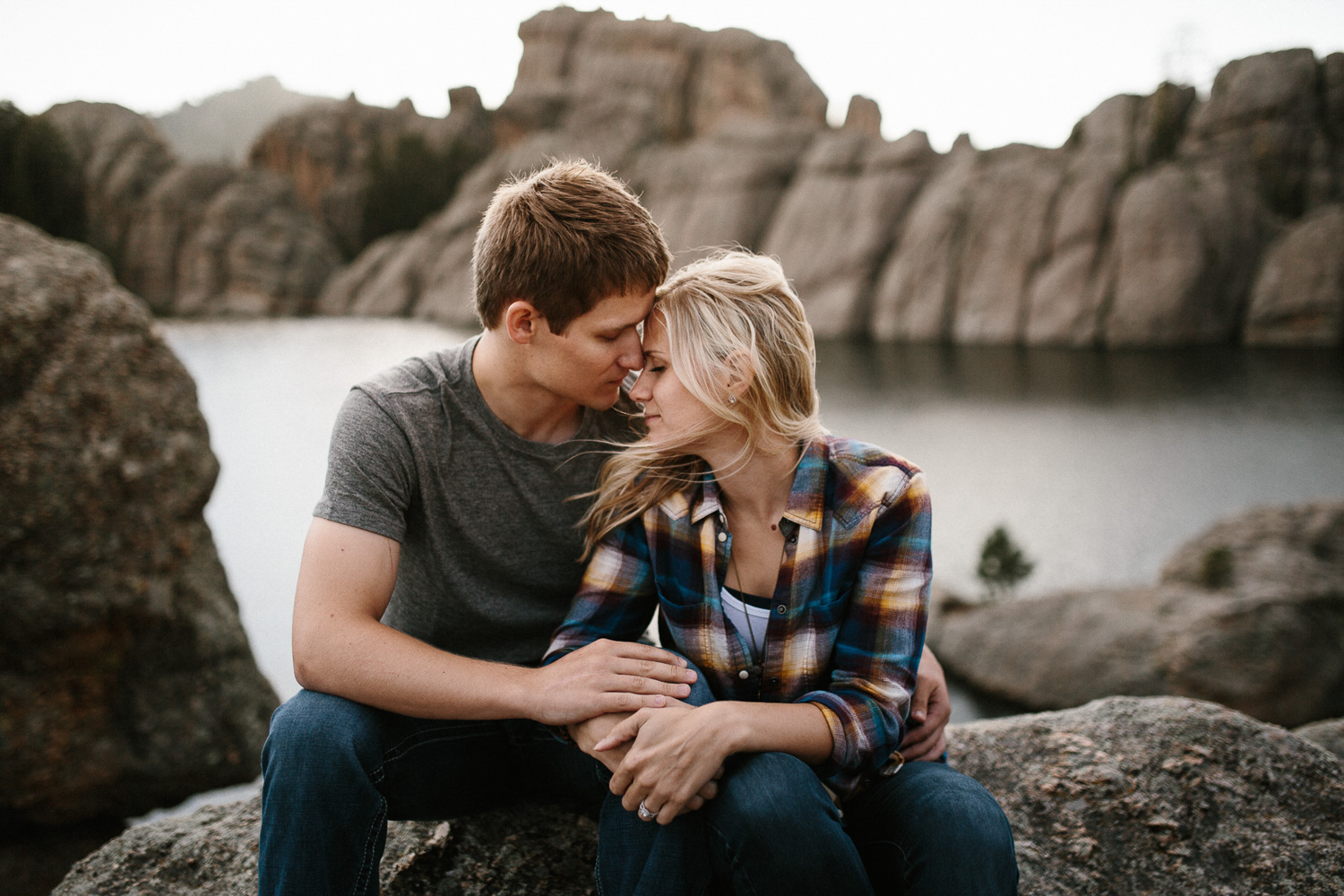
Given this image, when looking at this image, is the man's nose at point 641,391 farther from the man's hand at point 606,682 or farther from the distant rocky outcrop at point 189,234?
the distant rocky outcrop at point 189,234

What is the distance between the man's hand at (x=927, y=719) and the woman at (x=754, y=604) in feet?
0.46

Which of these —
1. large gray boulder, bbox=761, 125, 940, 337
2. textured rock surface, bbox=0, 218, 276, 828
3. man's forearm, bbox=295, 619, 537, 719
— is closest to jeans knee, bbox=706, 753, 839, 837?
man's forearm, bbox=295, 619, 537, 719

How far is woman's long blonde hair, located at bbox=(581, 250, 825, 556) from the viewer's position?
184 cm

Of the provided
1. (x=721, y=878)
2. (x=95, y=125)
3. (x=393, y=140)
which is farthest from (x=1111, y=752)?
(x=393, y=140)

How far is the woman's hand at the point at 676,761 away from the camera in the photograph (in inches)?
61.6

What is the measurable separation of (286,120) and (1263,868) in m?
45.3

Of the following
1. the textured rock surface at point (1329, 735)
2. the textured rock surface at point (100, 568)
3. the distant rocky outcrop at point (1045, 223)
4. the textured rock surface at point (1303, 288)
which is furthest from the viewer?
the distant rocky outcrop at point (1045, 223)

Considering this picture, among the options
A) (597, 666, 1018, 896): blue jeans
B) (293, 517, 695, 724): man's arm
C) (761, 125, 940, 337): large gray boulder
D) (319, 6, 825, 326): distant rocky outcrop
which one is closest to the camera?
(597, 666, 1018, 896): blue jeans

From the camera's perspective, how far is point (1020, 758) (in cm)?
248

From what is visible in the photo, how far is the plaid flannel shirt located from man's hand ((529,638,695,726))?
12 cm

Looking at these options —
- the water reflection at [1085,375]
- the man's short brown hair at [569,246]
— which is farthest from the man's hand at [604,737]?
the water reflection at [1085,375]

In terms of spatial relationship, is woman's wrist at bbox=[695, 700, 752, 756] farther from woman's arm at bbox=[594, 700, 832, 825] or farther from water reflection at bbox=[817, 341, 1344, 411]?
water reflection at bbox=[817, 341, 1344, 411]

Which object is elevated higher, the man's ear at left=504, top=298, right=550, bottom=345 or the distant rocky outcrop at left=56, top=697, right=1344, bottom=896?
the man's ear at left=504, top=298, right=550, bottom=345

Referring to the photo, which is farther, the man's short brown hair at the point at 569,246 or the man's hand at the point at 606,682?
the man's short brown hair at the point at 569,246
